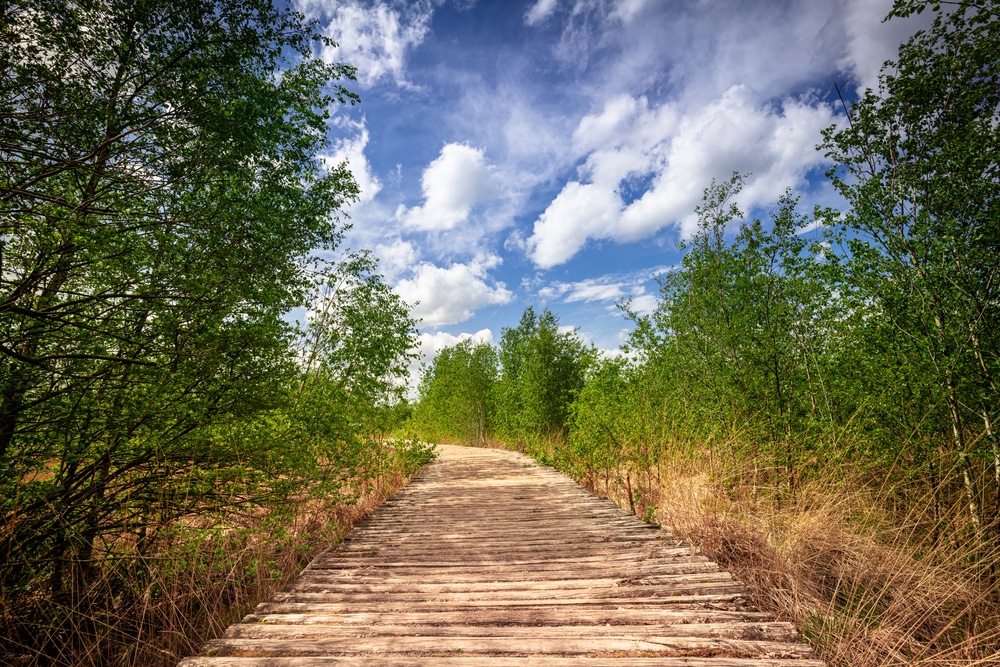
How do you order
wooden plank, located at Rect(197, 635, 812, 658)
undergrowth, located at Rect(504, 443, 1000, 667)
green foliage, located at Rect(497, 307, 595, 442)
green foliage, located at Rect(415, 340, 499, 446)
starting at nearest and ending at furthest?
wooden plank, located at Rect(197, 635, 812, 658) → undergrowth, located at Rect(504, 443, 1000, 667) → green foliage, located at Rect(497, 307, 595, 442) → green foliage, located at Rect(415, 340, 499, 446)

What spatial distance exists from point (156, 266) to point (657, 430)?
809cm

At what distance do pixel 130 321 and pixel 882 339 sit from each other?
8.68 m

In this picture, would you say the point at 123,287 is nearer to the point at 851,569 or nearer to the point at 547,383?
the point at 851,569

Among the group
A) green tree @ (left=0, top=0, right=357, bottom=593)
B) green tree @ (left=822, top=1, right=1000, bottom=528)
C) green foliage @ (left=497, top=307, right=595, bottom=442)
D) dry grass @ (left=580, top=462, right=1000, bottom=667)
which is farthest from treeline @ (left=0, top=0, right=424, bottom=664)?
green foliage @ (left=497, top=307, right=595, bottom=442)

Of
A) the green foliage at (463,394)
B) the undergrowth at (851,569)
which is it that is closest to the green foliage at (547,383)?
the green foliage at (463,394)

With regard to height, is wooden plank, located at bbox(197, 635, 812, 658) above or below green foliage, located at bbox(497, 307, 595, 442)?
below

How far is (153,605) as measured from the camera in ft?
12.3

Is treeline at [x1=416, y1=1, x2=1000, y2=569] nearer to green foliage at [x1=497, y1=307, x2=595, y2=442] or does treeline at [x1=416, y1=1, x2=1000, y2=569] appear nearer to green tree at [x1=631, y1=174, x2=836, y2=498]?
green tree at [x1=631, y1=174, x2=836, y2=498]

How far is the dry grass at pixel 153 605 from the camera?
3375 mm

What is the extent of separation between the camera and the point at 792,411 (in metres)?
6.68

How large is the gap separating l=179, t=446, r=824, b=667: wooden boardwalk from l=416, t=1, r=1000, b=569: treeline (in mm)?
2013

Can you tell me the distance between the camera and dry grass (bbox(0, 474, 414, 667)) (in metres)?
3.38

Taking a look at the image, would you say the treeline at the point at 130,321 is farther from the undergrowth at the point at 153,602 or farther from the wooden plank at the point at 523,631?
the wooden plank at the point at 523,631

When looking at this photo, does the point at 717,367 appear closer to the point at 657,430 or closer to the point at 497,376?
the point at 657,430
